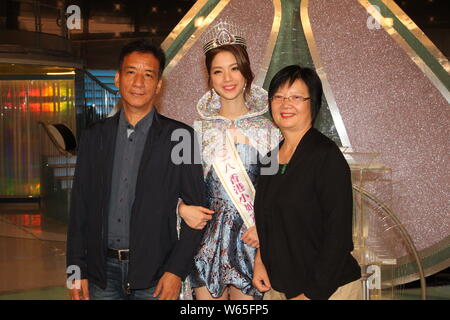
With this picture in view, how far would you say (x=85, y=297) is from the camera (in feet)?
5.31

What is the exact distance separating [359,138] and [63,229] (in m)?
4.53

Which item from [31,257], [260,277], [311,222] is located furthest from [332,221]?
[31,257]

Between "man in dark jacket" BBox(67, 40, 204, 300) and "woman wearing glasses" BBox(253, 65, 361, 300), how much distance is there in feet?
0.76

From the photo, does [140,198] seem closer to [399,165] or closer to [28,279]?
[399,165]

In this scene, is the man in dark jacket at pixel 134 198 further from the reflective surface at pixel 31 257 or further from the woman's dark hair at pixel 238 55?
the reflective surface at pixel 31 257

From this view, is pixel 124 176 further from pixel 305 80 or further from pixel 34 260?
pixel 34 260

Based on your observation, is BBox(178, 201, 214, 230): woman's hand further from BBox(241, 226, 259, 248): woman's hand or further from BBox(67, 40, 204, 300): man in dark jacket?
BBox(241, 226, 259, 248): woman's hand

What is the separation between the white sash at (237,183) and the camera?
178 cm

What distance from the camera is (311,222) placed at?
1.44 metres

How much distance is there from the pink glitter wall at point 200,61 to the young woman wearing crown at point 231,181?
2.29 ft

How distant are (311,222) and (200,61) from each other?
4.25ft

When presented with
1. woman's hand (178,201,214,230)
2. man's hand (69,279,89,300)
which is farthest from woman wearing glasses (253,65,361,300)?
man's hand (69,279,89,300)

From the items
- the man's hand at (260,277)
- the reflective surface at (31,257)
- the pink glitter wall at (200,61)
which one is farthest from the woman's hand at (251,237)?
the reflective surface at (31,257)

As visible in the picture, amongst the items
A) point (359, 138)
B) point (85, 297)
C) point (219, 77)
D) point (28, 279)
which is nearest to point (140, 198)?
point (85, 297)
